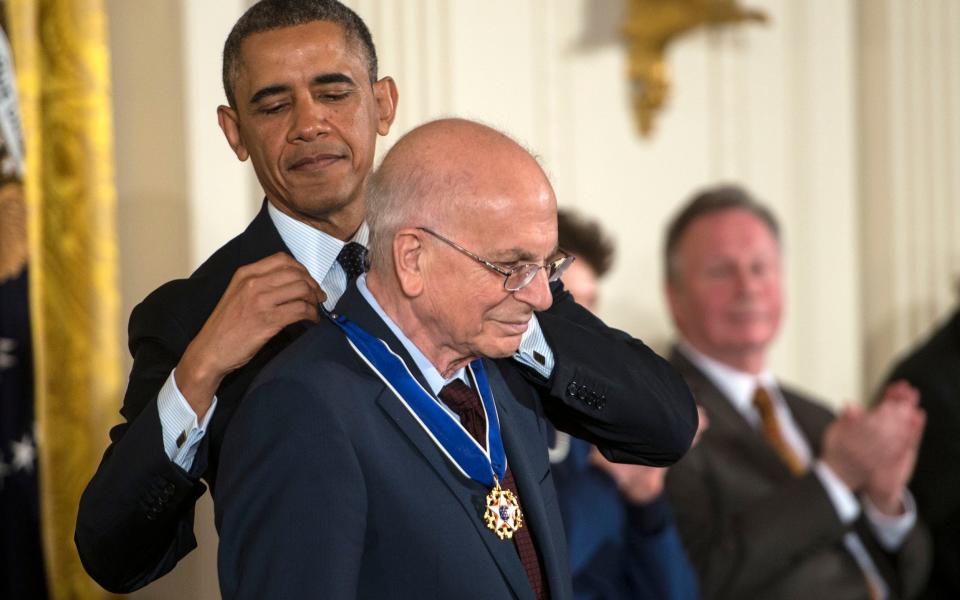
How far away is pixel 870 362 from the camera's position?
641 centimetres

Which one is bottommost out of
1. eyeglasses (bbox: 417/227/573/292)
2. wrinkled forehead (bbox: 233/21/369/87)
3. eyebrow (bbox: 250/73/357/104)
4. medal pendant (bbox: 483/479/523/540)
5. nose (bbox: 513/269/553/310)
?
medal pendant (bbox: 483/479/523/540)

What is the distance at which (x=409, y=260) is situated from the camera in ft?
5.56

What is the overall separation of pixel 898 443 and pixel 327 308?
297cm

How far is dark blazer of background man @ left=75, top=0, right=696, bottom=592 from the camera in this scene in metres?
1.67

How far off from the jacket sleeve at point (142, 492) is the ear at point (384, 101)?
367 millimetres

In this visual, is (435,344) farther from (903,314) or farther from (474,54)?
(903,314)

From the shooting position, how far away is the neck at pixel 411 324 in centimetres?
173

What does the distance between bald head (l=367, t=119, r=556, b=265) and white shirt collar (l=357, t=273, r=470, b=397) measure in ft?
0.22

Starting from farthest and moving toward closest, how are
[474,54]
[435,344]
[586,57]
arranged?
[586,57] → [474,54] → [435,344]

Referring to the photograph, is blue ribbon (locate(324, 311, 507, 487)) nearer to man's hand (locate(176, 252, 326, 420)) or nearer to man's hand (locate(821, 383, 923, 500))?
man's hand (locate(176, 252, 326, 420))

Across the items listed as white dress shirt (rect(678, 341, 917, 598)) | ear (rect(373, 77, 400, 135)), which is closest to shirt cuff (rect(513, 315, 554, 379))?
ear (rect(373, 77, 400, 135))

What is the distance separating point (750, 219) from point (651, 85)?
760 millimetres

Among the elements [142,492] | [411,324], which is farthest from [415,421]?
[142,492]

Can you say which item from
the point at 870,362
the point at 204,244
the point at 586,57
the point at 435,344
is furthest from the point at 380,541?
the point at 870,362
